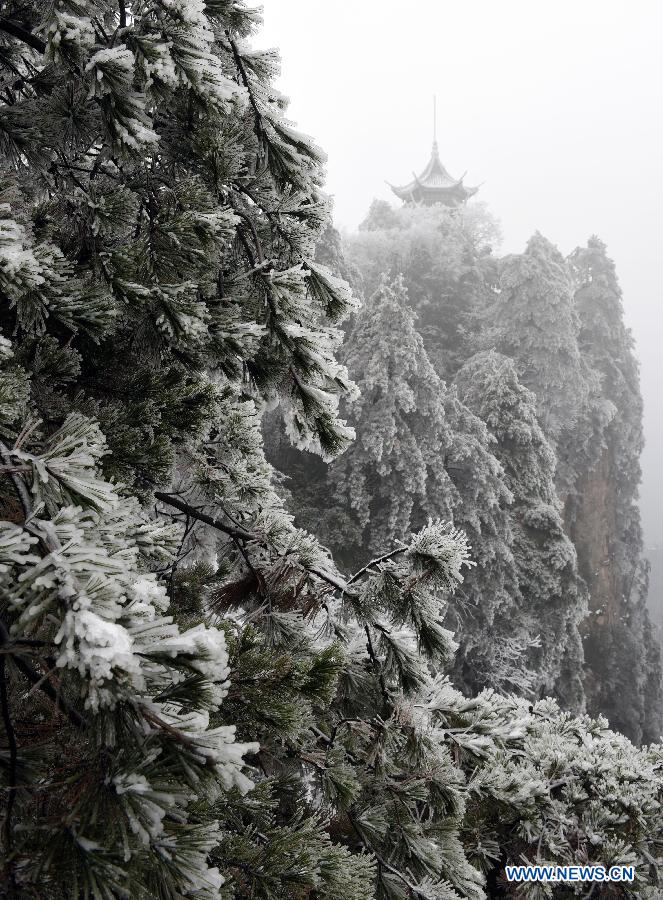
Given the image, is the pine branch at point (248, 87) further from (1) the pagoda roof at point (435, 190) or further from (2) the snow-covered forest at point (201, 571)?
(1) the pagoda roof at point (435, 190)

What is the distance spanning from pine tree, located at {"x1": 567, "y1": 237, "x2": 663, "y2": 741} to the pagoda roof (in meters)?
9.78

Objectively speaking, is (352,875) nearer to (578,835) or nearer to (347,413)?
(578,835)

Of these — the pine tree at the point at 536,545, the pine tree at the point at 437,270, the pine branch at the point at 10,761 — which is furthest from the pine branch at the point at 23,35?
the pine tree at the point at 437,270

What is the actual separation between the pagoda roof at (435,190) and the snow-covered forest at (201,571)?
25.9 metres

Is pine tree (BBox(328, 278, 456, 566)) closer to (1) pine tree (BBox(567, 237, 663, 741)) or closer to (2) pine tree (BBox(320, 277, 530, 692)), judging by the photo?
(2) pine tree (BBox(320, 277, 530, 692))

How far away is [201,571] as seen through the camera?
2.57 meters

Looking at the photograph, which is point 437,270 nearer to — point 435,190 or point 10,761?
point 435,190

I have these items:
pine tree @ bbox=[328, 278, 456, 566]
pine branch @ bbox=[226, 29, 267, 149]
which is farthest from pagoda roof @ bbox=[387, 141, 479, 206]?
pine branch @ bbox=[226, 29, 267, 149]

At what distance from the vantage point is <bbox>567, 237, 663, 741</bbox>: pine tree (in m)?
15.2

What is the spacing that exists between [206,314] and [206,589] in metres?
1.44

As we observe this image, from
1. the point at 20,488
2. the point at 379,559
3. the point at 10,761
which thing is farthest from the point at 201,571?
the point at 20,488

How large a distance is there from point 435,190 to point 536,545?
20.2m

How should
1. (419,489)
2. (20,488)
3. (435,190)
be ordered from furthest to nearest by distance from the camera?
1. (435,190)
2. (419,489)
3. (20,488)

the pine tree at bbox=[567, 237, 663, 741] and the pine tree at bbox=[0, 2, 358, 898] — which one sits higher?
the pine tree at bbox=[567, 237, 663, 741]
